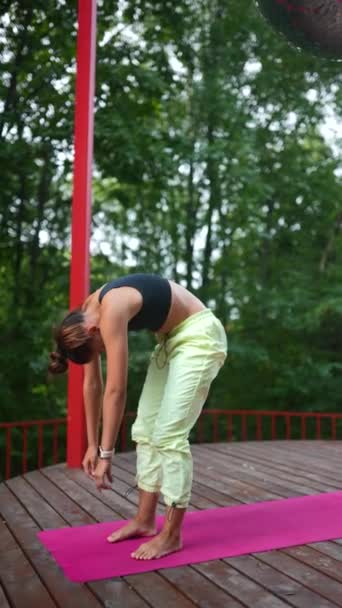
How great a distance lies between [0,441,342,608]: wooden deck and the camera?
180 cm

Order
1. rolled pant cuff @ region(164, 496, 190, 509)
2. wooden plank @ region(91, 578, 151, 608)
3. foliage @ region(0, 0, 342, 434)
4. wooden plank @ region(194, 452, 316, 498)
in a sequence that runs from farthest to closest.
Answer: foliage @ region(0, 0, 342, 434), wooden plank @ region(194, 452, 316, 498), rolled pant cuff @ region(164, 496, 190, 509), wooden plank @ region(91, 578, 151, 608)

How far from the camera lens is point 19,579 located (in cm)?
194

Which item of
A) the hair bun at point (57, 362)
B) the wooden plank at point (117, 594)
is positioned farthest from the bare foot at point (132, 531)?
the hair bun at point (57, 362)

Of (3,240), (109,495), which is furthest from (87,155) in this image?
(3,240)

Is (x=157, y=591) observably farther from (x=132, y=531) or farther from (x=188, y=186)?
(x=188, y=186)

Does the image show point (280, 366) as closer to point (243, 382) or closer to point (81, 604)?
point (243, 382)

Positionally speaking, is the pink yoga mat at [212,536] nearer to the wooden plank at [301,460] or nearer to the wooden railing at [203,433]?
the wooden plank at [301,460]

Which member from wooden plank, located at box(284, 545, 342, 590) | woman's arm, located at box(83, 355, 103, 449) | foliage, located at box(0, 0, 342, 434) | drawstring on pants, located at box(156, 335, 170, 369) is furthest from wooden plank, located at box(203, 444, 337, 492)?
foliage, located at box(0, 0, 342, 434)

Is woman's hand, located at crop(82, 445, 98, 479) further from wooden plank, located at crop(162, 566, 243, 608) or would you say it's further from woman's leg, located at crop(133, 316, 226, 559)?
wooden plank, located at crop(162, 566, 243, 608)

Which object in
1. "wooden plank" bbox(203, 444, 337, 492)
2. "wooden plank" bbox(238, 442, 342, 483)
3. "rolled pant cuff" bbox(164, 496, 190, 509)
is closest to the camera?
"rolled pant cuff" bbox(164, 496, 190, 509)

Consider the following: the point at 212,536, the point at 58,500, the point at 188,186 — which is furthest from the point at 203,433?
the point at 212,536

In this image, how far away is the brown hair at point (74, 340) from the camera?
210cm

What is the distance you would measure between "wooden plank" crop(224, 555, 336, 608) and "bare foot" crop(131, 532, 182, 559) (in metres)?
0.18

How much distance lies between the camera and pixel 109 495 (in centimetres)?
300
